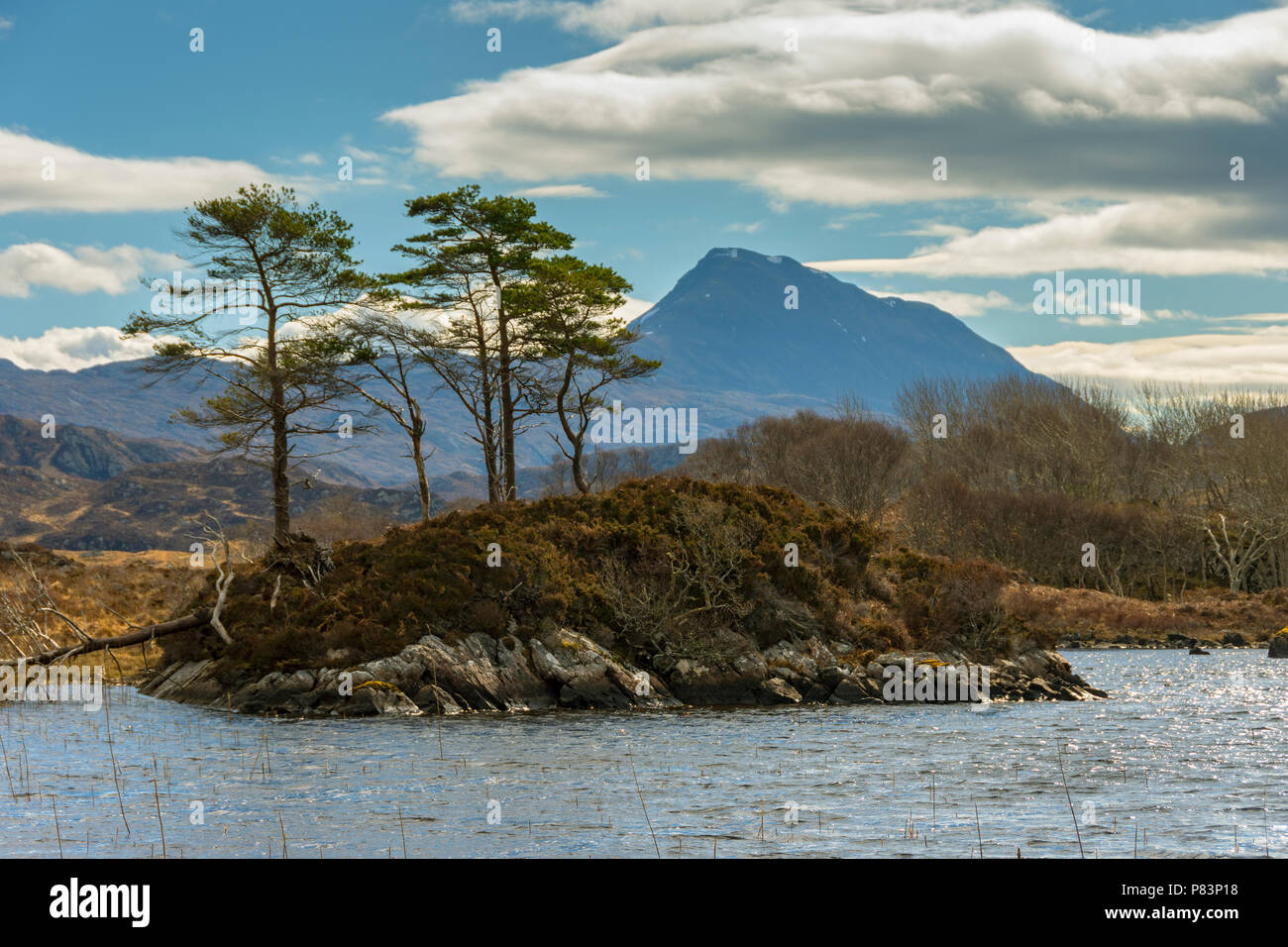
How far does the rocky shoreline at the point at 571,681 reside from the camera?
3662 cm

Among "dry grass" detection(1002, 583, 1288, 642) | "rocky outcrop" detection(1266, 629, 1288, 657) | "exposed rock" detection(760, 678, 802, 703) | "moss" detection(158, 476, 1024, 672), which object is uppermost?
"moss" detection(158, 476, 1024, 672)

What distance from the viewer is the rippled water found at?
18.6 m

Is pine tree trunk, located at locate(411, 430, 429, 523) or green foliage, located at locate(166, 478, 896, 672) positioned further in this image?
pine tree trunk, located at locate(411, 430, 429, 523)

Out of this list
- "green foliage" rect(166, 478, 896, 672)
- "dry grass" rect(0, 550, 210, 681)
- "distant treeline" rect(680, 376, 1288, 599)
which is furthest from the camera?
"distant treeline" rect(680, 376, 1288, 599)

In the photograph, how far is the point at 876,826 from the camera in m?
19.8

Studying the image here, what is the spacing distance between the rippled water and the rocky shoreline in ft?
7.23

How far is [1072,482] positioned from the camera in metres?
107

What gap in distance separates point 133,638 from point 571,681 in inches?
620

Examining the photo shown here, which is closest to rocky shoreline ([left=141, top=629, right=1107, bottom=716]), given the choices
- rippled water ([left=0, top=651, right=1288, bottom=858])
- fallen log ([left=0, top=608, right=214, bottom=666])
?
fallen log ([left=0, top=608, right=214, bottom=666])

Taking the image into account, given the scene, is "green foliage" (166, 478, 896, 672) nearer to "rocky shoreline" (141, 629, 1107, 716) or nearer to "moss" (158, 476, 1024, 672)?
"moss" (158, 476, 1024, 672)

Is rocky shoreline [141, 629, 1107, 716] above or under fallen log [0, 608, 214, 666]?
under

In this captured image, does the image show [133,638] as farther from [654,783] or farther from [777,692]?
[654,783]

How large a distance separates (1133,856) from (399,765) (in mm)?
15320
